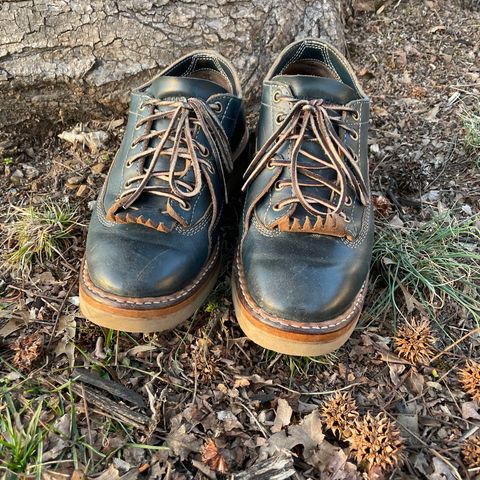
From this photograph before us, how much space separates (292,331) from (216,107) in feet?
3.79

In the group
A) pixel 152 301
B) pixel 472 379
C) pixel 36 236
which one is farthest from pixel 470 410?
pixel 36 236

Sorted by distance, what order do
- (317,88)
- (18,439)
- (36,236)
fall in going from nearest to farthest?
(18,439) → (317,88) → (36,236)

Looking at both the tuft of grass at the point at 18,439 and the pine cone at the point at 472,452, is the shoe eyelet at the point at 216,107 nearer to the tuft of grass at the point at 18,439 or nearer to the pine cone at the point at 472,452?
the tuft of grass at the point at 18,439

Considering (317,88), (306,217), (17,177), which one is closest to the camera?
(306,217)

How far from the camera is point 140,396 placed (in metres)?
2.05

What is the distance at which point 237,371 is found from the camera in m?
2.15

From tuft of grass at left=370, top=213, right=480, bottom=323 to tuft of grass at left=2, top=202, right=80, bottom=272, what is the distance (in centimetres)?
157

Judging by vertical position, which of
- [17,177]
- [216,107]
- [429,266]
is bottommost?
[429,266]

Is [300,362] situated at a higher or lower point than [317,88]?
lower

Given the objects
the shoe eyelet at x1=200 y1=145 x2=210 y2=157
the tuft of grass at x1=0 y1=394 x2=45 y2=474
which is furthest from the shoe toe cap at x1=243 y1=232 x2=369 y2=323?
the tuft of grass at x1=0 y1=394 x2=45 y2=474

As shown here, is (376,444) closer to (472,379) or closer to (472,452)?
(472,452)

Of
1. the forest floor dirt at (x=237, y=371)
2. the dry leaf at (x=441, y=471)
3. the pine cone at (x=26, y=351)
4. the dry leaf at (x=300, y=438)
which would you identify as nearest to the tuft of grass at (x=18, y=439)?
the forest floor dirt at (x=237, y=371)

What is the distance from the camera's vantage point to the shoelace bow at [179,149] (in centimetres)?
222

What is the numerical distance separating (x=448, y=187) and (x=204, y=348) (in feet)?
5.87
